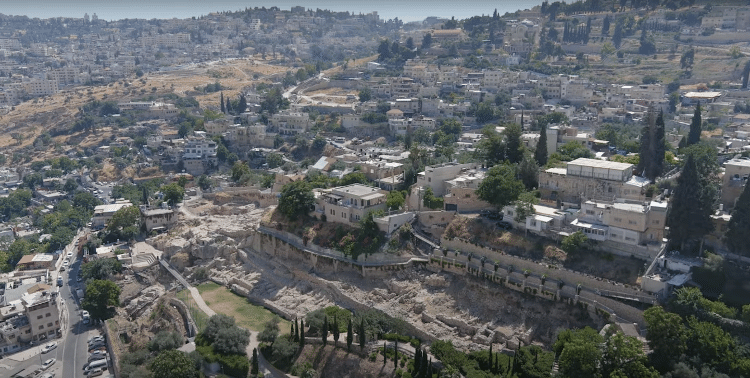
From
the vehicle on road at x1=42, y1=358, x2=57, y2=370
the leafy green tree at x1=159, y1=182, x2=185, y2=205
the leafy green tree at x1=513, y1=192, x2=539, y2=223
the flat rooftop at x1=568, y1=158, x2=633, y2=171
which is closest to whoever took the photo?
the vehicle on road at x1=42, y1=358, x2=57, y2=370

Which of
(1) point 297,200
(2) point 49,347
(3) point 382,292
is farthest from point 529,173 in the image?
(2) point 49,347

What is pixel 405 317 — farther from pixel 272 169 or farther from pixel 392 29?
pixel 392 29

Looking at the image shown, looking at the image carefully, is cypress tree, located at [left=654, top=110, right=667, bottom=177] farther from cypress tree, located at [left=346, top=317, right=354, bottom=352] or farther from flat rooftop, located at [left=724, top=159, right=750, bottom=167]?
cypress tree, located at [left=346, top=317, right=354, bottom=352]

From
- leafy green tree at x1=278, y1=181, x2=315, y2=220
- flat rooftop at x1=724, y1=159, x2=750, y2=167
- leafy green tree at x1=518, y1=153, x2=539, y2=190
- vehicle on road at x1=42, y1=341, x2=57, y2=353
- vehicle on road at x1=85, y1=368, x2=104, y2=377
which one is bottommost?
vehicle on road at x1=42, y1=341, x2=57, y2=353

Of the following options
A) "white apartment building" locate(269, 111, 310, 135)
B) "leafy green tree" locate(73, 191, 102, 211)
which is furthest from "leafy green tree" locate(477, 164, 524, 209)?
"leafy green tree" locate(73, 191, 102, 211)

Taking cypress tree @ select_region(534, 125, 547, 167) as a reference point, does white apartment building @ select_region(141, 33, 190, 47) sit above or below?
above
